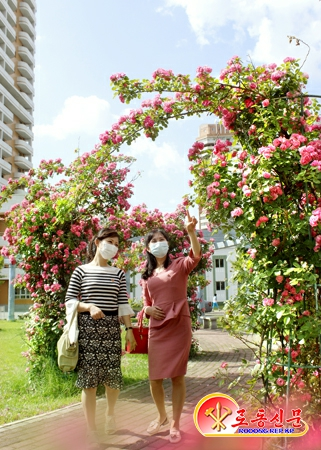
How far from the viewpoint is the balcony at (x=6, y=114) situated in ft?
162

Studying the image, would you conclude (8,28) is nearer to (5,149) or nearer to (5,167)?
(5,149)

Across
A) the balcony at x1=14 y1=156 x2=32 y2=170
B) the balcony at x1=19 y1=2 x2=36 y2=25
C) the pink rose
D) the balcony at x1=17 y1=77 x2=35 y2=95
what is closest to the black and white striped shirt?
the pink rose

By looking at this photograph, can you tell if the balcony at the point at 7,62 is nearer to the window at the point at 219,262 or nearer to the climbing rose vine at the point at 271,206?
the window at the point at 219,262

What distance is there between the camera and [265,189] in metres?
3.66

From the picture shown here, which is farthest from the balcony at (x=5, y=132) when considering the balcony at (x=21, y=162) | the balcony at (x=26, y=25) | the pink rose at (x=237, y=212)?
the pink rose at (x=237, y=212)

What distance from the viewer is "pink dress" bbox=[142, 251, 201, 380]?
13.3 ft

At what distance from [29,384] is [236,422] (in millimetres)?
3670

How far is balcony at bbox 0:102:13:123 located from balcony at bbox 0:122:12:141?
3.57ft

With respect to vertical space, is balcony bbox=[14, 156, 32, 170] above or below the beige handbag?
above

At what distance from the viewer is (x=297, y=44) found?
463 centimetres

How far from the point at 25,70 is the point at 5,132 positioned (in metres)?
10.7

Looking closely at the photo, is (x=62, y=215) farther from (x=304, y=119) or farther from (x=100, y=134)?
(x=304, y=119)

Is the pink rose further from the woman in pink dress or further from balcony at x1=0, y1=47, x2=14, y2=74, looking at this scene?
balcony at x1=0, y1=47, x2=14, y2=74

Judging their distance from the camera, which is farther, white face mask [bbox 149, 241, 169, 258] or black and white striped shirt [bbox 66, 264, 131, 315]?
white face mask [bbox 149, 241, 169, 258]
